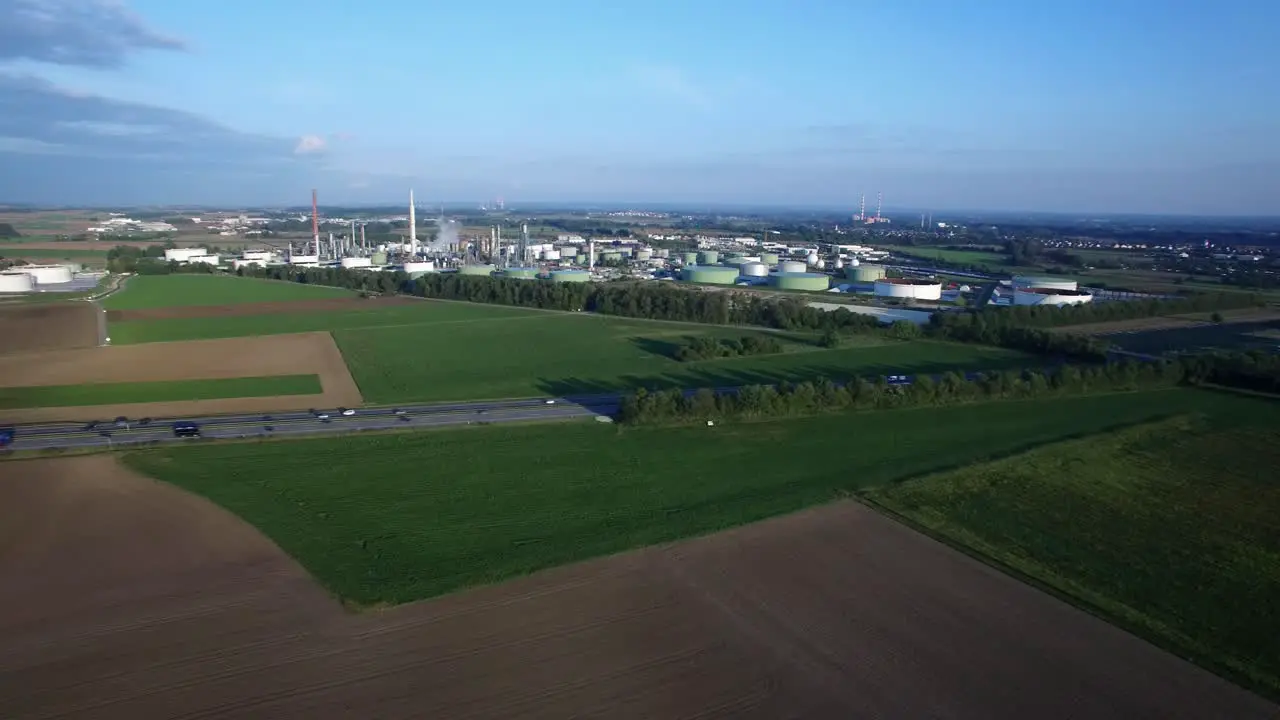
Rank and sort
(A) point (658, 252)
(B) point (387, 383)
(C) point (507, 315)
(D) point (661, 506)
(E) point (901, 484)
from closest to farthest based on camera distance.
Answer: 1. (D) point (661, 506)
2. (E) point (901, 484)
3. (B) point (387, 383)
4. (C) point (507, 315)
5. (A) point (658, 252)

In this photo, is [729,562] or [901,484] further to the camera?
[901,484]

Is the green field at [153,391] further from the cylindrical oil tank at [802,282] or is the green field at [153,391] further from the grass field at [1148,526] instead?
the cylindrical oil tank at [802,282]

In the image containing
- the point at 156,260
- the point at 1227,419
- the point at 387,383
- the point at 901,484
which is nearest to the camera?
the point at 901,484

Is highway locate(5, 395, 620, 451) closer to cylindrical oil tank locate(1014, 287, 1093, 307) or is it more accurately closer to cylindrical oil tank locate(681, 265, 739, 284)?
cylindrical oil tank locate(1014, 287, 1093, 307)

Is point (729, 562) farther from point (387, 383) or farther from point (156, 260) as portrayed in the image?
point (156, 260)

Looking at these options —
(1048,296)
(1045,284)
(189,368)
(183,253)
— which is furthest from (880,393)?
(183,253)

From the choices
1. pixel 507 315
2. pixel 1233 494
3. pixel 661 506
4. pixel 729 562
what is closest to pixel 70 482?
pixel 661 506
